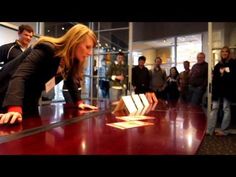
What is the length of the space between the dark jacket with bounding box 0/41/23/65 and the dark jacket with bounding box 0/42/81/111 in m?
1.59

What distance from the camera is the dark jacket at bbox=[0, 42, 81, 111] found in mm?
1121

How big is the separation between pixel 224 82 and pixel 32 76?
13.4 ft

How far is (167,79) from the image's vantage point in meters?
5.80

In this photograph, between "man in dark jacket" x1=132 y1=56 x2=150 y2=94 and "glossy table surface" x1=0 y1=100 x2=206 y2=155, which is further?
"man in dark jacket" x1=132 y1=56 x2=150 y2=94

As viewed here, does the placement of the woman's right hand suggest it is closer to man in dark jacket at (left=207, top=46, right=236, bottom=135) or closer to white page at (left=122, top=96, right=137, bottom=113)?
white page at (left=122, top=96, right=137, bottom=113)

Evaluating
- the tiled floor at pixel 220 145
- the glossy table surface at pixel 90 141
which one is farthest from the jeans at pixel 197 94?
the glossy table surface at pixel 90 141

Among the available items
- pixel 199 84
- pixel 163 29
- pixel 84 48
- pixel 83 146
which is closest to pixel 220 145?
pixel 199 84

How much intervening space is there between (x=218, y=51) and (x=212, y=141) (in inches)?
72.0

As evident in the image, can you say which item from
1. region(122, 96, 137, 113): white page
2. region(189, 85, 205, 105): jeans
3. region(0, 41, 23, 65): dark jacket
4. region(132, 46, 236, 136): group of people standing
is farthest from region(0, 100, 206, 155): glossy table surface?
region(189, 85, 205, 105): jeans

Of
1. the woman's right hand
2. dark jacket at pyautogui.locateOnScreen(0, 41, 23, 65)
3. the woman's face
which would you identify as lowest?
the woman's right hand

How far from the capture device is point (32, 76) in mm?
1306

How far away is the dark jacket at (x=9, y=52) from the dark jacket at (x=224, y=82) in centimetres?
335

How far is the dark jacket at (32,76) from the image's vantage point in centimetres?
112
